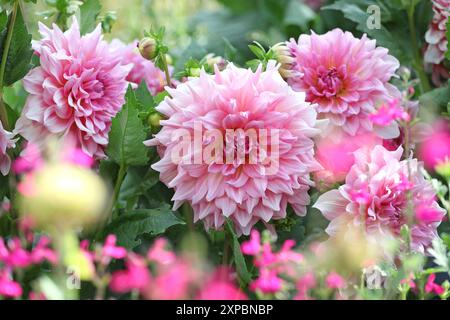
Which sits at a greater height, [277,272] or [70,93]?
[70,93]

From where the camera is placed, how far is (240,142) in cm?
72

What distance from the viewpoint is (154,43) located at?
80 cm

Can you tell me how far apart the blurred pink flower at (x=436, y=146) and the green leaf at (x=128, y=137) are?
26 centimetres

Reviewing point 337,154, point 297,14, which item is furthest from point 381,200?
point 297,14

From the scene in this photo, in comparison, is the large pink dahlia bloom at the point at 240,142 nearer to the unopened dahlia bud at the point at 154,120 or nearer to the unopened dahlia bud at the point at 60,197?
the unopened dahlia bud at the point at 154,120

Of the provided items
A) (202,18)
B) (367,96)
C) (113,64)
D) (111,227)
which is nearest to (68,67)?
(113,64)

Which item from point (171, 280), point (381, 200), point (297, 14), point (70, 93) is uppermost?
point (297, 14)

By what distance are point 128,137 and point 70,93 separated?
0.24ft

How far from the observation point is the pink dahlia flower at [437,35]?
947 mm

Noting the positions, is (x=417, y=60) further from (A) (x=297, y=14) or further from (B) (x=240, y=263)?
(A) (x=297, y=14)

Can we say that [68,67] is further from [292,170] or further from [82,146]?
[292,170]

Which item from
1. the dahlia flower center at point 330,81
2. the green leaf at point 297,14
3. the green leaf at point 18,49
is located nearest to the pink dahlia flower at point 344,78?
the dahlia flower center at point 330,81

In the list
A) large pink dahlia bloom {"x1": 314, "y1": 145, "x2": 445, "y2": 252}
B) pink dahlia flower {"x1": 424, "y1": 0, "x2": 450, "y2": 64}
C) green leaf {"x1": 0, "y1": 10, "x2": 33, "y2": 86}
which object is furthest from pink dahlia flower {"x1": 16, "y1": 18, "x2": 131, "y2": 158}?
pink dahlia flower {"x1": 424, "y1": 0, "x2": 450, "y2": 64}
